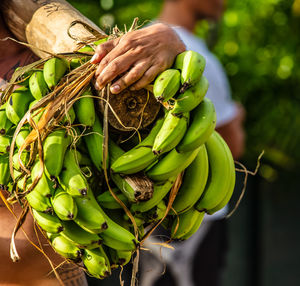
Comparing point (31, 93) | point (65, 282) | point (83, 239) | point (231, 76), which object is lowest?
point (231, 76)

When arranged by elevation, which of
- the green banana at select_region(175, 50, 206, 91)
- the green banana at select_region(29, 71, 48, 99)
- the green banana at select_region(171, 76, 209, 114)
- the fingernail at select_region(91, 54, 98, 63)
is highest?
the fingernail at select_region(91, 54, 98, 63)

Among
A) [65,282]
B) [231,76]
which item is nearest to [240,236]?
[231,76]

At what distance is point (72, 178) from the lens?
1397 millimetres

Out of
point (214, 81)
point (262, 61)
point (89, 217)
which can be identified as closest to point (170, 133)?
point (89, 217)

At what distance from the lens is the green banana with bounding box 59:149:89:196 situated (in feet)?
4.53

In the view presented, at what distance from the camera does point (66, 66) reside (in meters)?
1.53

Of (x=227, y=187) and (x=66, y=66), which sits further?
(x=227, y=187)

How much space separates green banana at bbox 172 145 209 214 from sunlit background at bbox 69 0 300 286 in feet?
8.76

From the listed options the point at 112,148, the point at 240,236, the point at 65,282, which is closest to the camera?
the point at 112,148

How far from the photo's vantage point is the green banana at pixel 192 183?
160cm

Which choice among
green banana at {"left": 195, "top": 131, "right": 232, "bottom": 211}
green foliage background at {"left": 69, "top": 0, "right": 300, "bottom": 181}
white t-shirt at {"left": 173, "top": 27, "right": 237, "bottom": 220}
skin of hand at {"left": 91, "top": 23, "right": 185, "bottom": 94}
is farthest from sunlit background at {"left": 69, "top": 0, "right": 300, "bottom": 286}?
skin of hand at {"left": 91, "top": 23, "right": 185, "bottom": 94}

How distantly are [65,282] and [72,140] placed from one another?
1.75 feet

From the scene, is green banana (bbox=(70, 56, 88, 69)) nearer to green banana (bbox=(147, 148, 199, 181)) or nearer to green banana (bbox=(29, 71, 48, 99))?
green banana (bbox=(29, 71, 48, 99))

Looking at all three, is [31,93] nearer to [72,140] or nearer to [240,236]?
[72,140]
